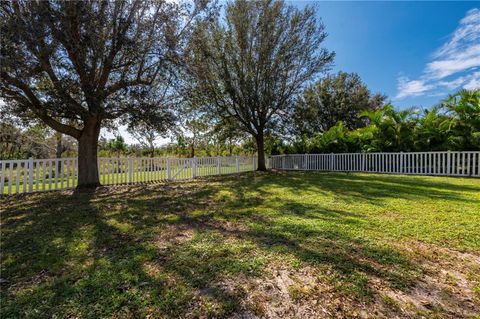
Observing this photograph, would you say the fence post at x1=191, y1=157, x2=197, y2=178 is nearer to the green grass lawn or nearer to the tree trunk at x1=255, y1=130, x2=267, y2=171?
the tree trunk at x1=255, y1=130, x2=267, y2=171

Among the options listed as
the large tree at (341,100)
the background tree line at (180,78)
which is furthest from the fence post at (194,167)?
the large tree at (341,100)

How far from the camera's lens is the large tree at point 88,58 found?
450cm

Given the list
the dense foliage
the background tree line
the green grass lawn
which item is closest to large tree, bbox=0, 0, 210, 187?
the background tree line

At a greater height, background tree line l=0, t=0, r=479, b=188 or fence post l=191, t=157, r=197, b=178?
background tree line l=0, t=0, r=479, b=188

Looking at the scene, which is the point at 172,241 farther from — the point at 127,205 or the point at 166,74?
the point at 166,74

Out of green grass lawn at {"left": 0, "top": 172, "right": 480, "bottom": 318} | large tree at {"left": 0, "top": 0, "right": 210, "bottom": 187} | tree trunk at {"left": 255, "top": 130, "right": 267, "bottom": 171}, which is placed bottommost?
green grass lawn at {"left": 0, "top": 172, "right": 480, "bottom": 318}

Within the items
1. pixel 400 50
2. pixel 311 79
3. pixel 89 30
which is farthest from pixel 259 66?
pixel 89 30

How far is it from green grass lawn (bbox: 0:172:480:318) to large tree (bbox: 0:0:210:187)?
2.84 m

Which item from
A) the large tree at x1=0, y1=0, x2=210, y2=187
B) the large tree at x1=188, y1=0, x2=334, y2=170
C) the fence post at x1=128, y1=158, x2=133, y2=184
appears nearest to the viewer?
the large tree at x1=0, y1=0, x2=210, y2=187

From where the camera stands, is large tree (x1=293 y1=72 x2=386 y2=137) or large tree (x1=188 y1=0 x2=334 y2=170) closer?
large tree (x1=188 y1=0 x2=334 y2=170)

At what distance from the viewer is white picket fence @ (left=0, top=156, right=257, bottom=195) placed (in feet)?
19.3

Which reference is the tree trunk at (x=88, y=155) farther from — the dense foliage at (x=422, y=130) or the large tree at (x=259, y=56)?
the dense foliage at (x=422, y=130)

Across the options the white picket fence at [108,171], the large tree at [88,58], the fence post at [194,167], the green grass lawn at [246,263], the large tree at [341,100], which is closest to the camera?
the green grass lawn at [246,263]

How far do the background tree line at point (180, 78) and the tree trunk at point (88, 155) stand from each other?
27 millimetres
